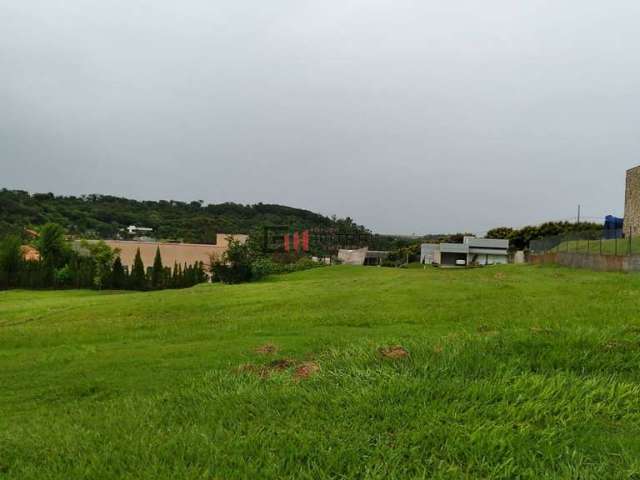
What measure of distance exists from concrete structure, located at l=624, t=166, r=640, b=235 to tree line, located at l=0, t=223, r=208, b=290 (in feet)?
98.5

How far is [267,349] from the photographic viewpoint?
5.30 metres

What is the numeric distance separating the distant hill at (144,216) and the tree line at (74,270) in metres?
14.0

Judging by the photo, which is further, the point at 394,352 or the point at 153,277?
the point at 153,277

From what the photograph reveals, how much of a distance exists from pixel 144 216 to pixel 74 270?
36861mm

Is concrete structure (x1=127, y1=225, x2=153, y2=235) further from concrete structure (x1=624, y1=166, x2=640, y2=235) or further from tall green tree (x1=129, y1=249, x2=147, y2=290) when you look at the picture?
concrete structure (x1=624, y1=166, x2=640, y2=235)

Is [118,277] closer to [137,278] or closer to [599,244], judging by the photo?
[137,278]

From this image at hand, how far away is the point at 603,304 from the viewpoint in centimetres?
709

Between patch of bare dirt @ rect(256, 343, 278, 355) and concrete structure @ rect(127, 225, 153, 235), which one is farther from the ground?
concrete structure @ rect(127, 225, 153, 235)

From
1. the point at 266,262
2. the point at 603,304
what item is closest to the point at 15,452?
the point at 603,304

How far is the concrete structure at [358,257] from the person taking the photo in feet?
148

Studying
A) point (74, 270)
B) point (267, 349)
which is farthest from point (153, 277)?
point (267, 349)

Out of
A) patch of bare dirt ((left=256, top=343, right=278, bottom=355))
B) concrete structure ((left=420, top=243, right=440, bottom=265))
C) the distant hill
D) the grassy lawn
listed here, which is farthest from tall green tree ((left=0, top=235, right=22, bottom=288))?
the grassy lawn

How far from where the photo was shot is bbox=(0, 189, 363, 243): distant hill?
56125 millimetres

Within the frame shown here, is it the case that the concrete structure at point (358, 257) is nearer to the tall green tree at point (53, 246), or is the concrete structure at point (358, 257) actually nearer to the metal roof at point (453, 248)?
the metal roof at point (453, 248)
